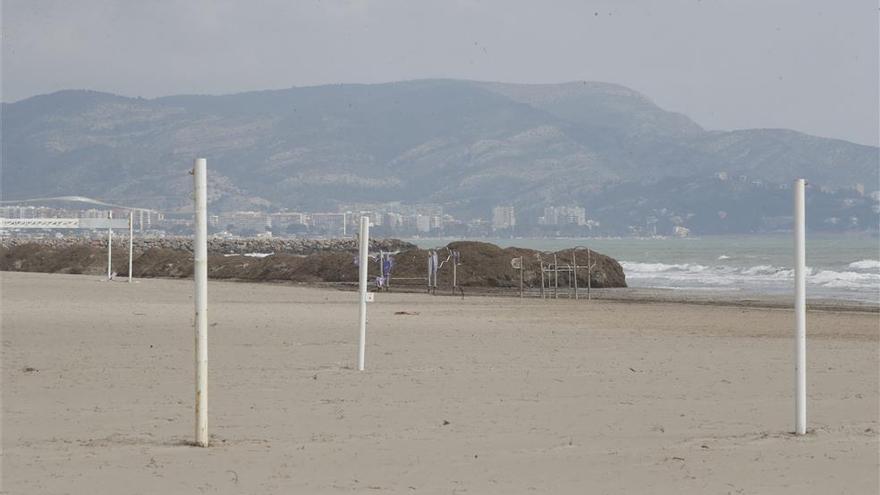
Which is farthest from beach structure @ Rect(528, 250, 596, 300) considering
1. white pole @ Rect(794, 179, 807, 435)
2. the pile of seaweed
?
white pole @ Rect(794, 179, 807, 435)

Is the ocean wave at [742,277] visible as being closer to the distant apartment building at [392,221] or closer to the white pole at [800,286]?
the white pole at [800,286]

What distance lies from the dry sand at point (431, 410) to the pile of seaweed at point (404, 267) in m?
17.6

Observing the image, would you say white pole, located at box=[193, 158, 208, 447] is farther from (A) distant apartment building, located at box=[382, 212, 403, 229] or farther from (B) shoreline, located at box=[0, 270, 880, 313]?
(A) distant apartment building, located at box=[382, 212, 403, 229]

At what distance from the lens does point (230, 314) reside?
1836 centimetres

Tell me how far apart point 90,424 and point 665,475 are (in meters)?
3.49

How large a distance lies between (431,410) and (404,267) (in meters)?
26.7

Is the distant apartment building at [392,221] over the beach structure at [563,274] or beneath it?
over

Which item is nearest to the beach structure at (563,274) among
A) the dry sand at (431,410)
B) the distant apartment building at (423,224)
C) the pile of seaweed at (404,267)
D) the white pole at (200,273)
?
the pile of seaweed at (404,267)

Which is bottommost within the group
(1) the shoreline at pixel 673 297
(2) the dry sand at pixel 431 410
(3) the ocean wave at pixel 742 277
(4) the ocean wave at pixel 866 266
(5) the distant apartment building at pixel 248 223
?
(2) the dry sand at pixel 431 410

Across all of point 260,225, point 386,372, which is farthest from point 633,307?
point 260,225

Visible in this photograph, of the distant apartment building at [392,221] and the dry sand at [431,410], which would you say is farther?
the distant apartment building at [392,221]

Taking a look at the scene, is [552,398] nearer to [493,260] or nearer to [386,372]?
[386,372]

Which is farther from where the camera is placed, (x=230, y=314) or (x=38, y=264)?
(x=38, y=264)

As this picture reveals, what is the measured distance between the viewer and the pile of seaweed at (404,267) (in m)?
34.2
